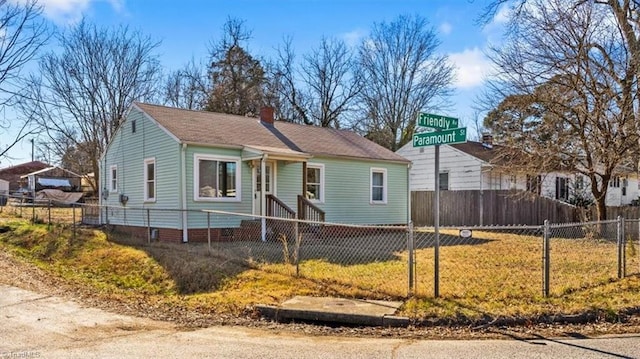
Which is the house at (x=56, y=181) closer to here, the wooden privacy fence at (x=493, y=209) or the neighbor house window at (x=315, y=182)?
the neighbor house window at (x=315, y=182)

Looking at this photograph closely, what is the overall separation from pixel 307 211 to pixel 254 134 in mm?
3510

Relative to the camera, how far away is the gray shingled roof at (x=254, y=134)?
15805 mm

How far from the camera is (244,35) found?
3869 centimetres

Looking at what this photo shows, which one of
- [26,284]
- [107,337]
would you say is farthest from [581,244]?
[26,284]

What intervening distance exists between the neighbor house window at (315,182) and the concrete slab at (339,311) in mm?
10121

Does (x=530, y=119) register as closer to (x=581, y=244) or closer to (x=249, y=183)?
(x=581, y=244)

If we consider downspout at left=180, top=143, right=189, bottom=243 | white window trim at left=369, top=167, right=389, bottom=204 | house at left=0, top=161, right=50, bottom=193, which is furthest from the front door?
house at left=0, top=161, right=50, bottom=193

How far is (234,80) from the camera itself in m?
36.6

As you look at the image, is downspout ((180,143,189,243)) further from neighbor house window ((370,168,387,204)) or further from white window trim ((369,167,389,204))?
neighbor house window ((370,168,387,204))

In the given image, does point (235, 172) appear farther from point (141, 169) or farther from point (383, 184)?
point (383, 184)

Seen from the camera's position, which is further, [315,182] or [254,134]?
[315,182]

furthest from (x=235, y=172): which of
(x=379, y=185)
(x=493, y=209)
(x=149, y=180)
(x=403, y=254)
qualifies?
(x=493, y=209)

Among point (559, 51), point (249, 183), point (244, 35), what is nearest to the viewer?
point (559, 51)

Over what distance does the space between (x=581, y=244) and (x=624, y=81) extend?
478 cm
